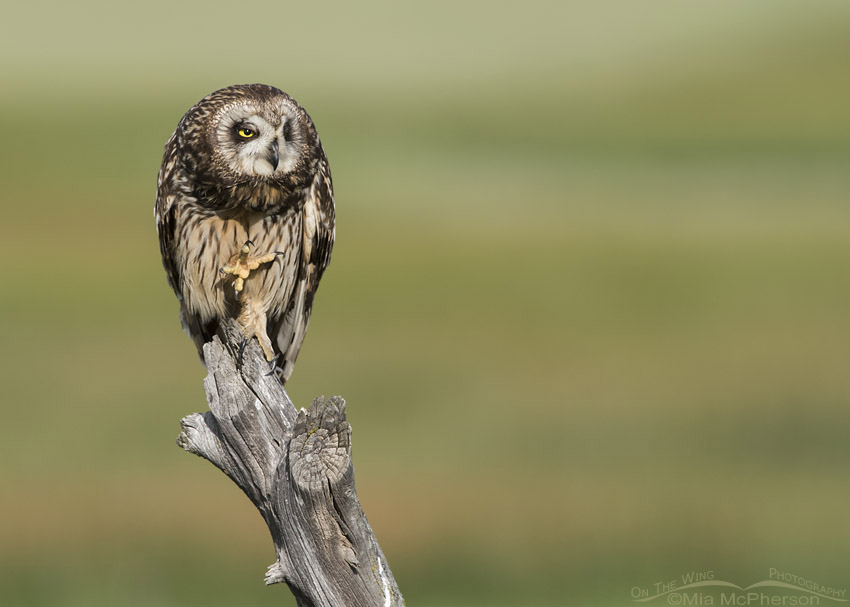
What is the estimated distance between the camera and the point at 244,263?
18.2 ft

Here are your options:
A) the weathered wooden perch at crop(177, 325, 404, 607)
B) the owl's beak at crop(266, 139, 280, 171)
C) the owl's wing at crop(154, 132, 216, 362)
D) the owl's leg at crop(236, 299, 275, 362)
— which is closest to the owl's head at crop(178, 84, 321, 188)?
the owl's beak at crop(266, 139, 280, 171)

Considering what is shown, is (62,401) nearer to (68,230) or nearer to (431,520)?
(431,520)

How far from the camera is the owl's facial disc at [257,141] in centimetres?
502

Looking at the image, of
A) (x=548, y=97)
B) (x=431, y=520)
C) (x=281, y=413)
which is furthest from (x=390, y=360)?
(x=548, y=97)

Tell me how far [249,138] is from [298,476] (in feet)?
6.37

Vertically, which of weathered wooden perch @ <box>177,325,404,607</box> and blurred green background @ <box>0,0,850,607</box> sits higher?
blurred green background @ <box>0,0,850,607</box>

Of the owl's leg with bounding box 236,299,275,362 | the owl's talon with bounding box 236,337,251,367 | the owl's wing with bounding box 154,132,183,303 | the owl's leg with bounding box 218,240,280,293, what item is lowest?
the owl's talon with bounding box 236,337,251,367

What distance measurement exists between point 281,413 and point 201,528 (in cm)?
689

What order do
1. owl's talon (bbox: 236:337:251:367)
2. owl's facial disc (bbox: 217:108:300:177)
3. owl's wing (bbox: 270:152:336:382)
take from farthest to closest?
owl's wing (bbox: 270:152:336:382) < owl's facial disc (bbox: 217:108:300:177) < owl's talon (bbox: 236:337:251:367)

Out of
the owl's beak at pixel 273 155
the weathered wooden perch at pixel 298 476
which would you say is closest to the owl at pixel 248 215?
the owl's beak at pixel 273 155

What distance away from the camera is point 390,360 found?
17078 millimetres

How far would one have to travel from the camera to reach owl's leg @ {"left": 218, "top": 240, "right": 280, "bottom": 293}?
18.1 ft

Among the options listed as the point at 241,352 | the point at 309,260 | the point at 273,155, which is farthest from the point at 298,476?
the point at 309,260

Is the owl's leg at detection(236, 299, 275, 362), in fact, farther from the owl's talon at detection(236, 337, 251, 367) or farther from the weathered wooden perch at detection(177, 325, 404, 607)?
the weathered wooden perch at detection(177, 325, 404, 607)
